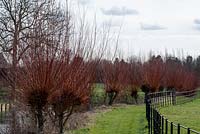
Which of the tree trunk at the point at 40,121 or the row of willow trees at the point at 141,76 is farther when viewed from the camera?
the row of willow trees at the point at 141,76

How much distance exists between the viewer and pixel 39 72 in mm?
15719

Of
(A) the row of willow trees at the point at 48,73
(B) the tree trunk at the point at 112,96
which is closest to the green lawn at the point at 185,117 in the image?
(A) the row of willow trees at the point at 48,73

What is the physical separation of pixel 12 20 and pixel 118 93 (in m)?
11.8

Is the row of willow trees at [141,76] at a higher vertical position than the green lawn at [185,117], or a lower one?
higher

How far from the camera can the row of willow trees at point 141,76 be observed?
40.6 metres

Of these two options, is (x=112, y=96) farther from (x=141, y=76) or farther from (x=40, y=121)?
(x=40, y=121)

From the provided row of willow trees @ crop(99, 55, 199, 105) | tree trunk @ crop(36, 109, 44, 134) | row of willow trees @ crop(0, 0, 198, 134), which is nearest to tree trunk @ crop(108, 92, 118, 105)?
row of willow trees @ crop(99, 55, 199, 105)

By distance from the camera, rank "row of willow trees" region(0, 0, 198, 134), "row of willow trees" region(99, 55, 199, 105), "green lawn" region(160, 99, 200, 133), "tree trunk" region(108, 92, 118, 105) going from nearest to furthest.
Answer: "row of willow trees" region(0, 0, 198, 134)
"green lawn" region(160, 99, 200, 133)
"tree trunk" region(108, 92, 118, 105)
"row of willow trees" region(99, 55, 199, 105)

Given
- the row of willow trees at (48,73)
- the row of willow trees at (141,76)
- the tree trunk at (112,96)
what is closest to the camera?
the row of willow trees at (48,73)

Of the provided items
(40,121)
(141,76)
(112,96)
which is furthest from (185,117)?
(141,76)

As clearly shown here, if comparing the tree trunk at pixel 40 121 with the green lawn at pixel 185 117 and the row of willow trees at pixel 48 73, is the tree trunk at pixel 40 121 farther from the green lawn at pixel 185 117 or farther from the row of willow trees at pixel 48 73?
the green lawn at pixel 185 117

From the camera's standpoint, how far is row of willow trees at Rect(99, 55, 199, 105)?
40.6 m

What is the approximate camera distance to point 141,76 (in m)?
46.4

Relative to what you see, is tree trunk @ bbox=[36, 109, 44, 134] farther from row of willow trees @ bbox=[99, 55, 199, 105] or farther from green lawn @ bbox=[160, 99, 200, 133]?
row of willow trees @ bbox=[99, 55, 199, 105]
